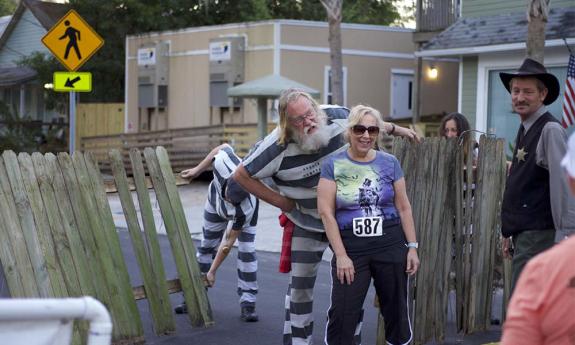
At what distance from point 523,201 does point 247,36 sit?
22.1 meters

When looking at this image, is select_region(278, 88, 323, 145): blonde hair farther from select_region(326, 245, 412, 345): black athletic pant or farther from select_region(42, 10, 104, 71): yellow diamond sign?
select_region(42, 10, 104, 71): yellow diamond sign

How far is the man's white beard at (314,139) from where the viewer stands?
597cm

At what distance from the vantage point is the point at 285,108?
5.96 metres

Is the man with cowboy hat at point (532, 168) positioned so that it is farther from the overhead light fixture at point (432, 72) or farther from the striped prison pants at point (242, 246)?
the overhead light fixture at point (432, 72)

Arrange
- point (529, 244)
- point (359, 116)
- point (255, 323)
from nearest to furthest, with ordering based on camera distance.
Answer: point (359, 116)
point (529, 244)
point (255, 323)

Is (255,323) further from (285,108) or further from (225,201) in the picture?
(285,108)

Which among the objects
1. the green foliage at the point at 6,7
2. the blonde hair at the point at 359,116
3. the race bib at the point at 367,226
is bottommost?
the race bib at the point at 367,226

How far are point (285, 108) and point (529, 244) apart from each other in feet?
5.51

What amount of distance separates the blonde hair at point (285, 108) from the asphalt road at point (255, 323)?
1903 millimetres

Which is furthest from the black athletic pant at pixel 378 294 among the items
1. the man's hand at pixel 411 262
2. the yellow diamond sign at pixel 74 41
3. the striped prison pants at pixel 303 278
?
the yellow diamond sign at pixel 74 41

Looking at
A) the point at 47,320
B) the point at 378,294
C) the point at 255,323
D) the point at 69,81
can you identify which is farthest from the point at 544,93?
the point at 69,81

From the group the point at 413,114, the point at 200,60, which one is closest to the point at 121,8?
the point at 200,60

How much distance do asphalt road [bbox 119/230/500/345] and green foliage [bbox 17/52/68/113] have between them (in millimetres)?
25972

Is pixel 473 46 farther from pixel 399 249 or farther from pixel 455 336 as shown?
pixel 399 249
